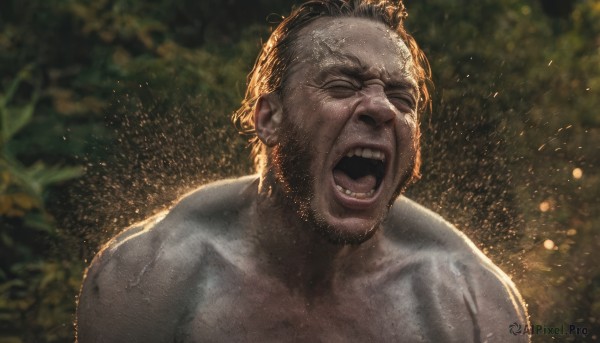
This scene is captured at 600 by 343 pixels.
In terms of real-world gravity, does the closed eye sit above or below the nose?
below

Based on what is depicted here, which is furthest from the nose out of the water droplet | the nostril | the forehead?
the water droplet

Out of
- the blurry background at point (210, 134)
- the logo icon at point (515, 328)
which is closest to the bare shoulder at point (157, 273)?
the logo icon at point (515, 328)

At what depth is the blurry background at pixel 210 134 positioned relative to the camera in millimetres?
6406

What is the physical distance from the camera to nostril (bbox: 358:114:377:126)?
384 centimetres

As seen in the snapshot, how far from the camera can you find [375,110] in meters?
3.82

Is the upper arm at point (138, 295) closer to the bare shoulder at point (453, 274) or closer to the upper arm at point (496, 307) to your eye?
the bare shoulder at point (453, 274)

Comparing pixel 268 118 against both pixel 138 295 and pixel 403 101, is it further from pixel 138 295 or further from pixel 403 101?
pixel 138 295

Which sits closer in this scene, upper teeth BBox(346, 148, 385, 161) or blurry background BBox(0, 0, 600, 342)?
upper teeth BBox(346, 148, 385, 161)

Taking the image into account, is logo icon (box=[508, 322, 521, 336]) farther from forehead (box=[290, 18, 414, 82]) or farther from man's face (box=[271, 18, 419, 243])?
forehead (box=[290, 18, 414, 82])

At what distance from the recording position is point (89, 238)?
6.24 metres

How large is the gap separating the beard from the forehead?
0.23 metres

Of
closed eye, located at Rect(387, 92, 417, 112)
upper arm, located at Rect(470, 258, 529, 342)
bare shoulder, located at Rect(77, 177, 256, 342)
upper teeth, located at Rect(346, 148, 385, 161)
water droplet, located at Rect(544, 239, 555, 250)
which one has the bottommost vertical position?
water droplet, located at Rect(544, 239, 555, 250)

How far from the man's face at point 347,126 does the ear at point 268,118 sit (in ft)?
0.16

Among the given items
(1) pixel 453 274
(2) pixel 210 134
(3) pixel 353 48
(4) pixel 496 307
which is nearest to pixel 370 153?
(3) pixel 353 48
